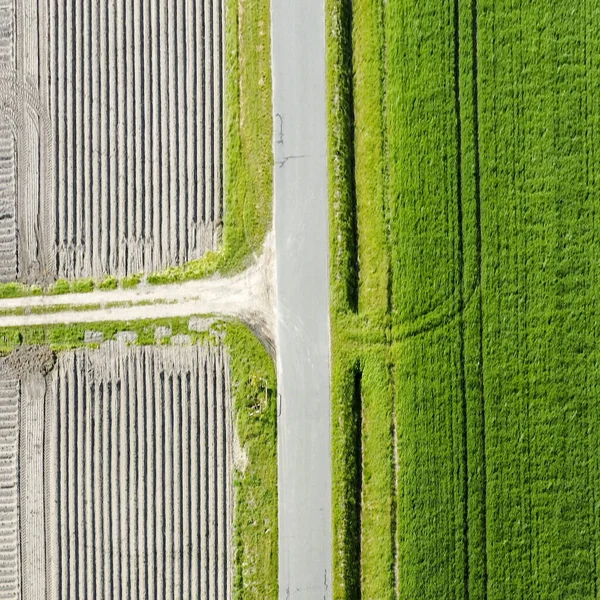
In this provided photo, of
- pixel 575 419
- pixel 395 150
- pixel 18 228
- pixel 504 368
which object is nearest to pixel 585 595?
pixel 575 419

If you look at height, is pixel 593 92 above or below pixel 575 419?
above

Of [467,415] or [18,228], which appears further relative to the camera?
[18,228]

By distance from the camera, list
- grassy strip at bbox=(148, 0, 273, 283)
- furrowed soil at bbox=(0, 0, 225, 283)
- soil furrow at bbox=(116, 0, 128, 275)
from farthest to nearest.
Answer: soil furrow at bbox=(116, 0, 128, 275) < furrowed soil at bbox=(0, 0, 225, 283) < grassy strip at bbox=(148, 0, 273, 283)

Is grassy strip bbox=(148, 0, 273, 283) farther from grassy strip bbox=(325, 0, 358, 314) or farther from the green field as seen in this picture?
the green field

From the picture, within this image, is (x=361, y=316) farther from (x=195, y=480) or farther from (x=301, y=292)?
(x=195, y=480)

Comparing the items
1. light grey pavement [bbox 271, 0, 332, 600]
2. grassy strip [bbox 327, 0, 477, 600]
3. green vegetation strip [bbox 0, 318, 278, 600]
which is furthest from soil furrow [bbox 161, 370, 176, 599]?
grassy strip [bbox 327, 0, 477, 600]

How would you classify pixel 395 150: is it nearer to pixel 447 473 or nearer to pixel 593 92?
pixel 593 92

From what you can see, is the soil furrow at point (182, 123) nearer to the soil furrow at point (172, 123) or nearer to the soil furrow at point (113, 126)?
the soil furrow at point (172, 123)
